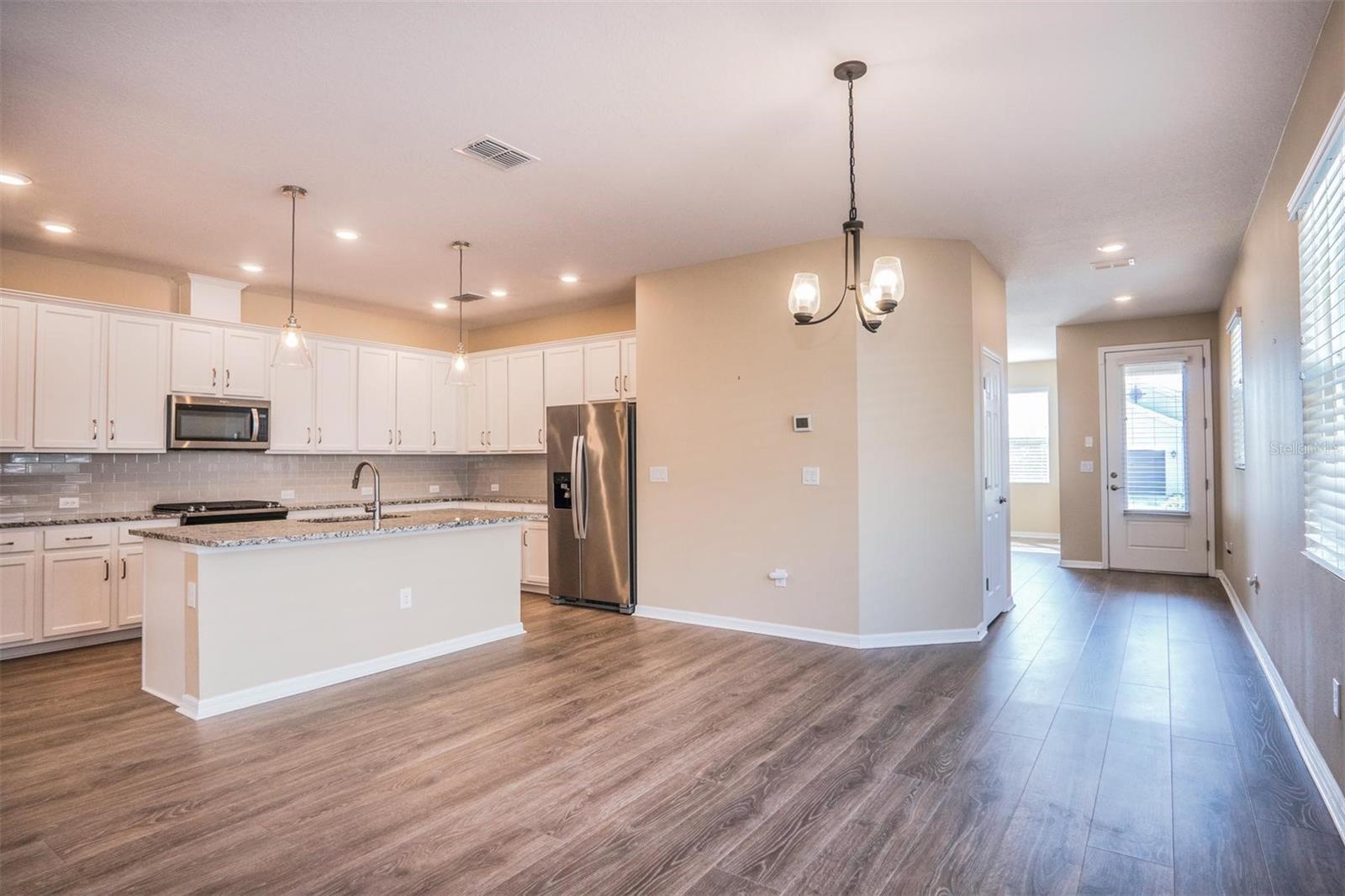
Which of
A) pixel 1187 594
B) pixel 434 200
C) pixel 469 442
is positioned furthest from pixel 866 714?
pixel 469 442

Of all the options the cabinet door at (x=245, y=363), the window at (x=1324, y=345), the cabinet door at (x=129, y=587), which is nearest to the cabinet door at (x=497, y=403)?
the cabinet door at (x=245, y=363)

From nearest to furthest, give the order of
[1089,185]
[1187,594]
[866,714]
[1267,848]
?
[1267,848]
[866,714]
[1089,185]
[1187,594]

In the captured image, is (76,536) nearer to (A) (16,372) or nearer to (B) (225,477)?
(A) (16,372)

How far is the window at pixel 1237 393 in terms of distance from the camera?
16.5 ft

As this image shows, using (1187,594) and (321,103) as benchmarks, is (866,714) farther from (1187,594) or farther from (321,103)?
(1187,594)

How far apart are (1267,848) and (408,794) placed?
2.90 meters

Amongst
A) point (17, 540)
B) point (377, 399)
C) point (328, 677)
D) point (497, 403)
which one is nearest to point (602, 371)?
point (497, 403)

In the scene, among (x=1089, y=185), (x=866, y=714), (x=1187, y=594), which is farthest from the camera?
(x=1187, y=594)

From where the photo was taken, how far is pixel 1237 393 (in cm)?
539

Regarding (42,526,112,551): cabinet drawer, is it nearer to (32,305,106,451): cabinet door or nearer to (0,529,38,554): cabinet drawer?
(0,529,38,554): cabinet drawer

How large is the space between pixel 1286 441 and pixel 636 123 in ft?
10.9

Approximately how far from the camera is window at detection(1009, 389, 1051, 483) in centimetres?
1019

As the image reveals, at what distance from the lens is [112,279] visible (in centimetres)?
529

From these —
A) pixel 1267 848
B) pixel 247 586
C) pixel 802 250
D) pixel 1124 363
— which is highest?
pixel 802 250
